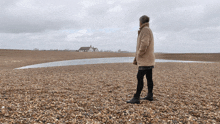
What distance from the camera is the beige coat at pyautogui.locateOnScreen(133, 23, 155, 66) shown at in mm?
4539

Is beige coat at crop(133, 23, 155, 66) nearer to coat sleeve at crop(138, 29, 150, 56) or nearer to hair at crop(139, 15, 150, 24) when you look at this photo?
coat sleeve at crop(138, 29, 150, 56)

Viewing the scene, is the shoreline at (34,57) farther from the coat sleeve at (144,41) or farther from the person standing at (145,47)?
the coat sleeve at (144,41)

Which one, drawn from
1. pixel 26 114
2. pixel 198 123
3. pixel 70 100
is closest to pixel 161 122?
pixel 198 123

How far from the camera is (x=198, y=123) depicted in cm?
399

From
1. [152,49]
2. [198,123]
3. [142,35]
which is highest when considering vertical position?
[142,35]

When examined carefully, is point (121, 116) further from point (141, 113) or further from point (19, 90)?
point (19, 90)

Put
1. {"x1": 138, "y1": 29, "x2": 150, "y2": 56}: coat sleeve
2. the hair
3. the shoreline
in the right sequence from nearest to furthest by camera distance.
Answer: {"x1": 138, "y1": 29, "x2": 150, "y2": 56}: coat sleeve
the hair
the shoreline

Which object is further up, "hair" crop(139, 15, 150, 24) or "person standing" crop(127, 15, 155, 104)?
"hair" crop(139, 15, 150, 24)

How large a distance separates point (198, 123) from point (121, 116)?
6.94ft

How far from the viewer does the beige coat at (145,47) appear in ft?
14.9

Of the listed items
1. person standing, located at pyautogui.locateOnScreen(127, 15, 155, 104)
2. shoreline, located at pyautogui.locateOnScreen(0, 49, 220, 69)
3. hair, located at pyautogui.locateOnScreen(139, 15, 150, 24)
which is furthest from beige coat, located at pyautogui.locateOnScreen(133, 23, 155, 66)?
shoreline, located at pyautogui.locateOnScreen(0, 49, 220, 69)

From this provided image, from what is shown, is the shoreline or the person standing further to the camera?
the shoreline

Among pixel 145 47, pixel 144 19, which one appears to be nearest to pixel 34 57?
pixel 144 19

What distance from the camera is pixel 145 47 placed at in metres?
4.54
